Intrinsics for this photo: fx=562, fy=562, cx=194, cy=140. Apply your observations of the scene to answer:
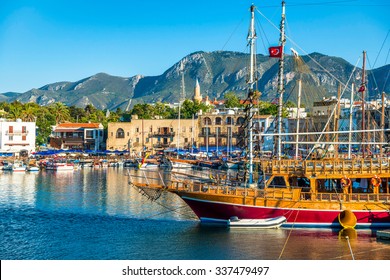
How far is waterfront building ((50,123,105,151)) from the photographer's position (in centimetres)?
11181

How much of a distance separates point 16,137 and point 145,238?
75962 millimetres

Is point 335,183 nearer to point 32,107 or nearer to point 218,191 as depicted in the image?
point 218,191

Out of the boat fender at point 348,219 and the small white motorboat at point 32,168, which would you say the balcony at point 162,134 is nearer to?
the small white motorboat at point 32,168

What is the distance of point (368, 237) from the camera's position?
30.4 metres

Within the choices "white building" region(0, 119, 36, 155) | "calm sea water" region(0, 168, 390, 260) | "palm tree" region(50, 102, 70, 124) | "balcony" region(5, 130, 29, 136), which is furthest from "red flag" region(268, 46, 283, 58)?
"palm tree" region(50, 102, 70, 124)

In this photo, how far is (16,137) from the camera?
100125 mm

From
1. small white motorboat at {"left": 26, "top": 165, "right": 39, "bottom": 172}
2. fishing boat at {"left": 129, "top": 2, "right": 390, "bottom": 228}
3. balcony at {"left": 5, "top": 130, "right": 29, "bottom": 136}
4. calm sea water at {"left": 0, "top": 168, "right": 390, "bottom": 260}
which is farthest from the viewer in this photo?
balcony at {"left": 5, "top": 130, "right": 29, "bottom": 136}

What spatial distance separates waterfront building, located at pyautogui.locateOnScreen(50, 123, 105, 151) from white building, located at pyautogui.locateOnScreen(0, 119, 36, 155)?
11.3 m

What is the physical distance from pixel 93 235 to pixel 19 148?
7340 cm

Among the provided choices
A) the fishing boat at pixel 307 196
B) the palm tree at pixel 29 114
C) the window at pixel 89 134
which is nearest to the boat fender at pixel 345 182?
the fishing boat at pixel 307 196

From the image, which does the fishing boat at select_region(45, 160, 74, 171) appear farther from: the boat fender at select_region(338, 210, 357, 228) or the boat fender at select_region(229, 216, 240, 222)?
the boat fender at select_region(338, 210, 357, 228)

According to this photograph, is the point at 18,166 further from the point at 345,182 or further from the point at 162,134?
the point at 345,182

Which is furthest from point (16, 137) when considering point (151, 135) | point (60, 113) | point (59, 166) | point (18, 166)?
point (60, 113)

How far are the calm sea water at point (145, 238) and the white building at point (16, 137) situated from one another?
58.1m
